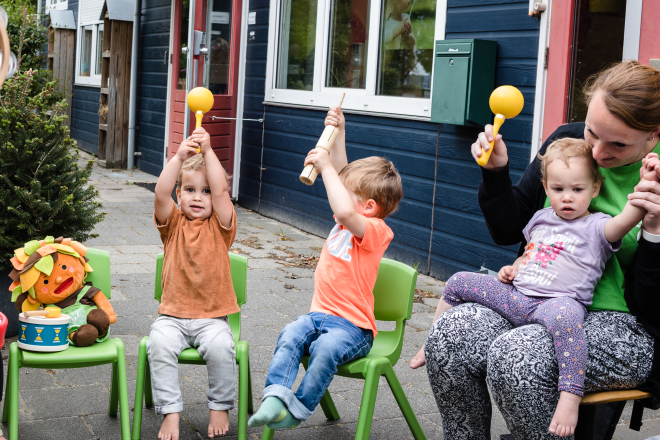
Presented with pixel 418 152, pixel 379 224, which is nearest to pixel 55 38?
pixel 418 152

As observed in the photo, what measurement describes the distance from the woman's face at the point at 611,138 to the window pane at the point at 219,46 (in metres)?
6.30

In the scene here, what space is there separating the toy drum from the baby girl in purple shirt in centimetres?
141

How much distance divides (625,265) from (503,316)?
41cm

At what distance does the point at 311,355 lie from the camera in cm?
245

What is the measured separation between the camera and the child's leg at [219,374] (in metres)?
Answer: 2.64

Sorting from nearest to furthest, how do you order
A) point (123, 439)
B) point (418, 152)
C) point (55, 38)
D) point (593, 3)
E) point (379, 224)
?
1. point (123, 439)
2. point (379, 224)
3. point (593, 3)
4. point (418, 152)
5. point (55, 38)

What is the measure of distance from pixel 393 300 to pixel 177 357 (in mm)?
805

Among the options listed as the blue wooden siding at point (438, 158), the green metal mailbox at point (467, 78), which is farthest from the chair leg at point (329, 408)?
the green metal mailbox at point (467, 78)

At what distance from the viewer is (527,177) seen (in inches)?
105

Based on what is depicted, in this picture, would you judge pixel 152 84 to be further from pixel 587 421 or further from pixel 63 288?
pixel 587 421

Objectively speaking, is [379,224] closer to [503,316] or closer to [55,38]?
[503,316]

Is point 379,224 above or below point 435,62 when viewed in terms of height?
below

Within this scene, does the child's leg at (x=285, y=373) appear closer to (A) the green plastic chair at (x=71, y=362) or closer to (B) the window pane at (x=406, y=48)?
(A) the green plastic chair at (x=71, y=362)

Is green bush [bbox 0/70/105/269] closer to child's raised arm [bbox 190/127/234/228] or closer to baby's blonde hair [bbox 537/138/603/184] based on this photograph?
child's raised arm [bbox 190/127/234/228]
